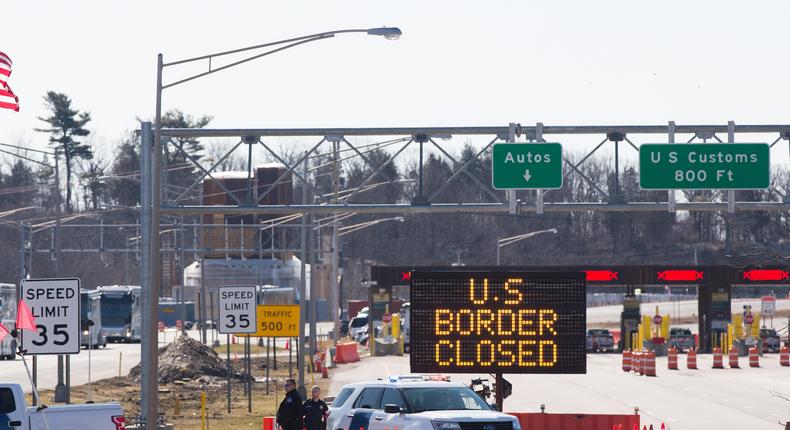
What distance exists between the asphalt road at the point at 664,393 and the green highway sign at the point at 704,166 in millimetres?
5443

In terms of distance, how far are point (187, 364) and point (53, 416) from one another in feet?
101

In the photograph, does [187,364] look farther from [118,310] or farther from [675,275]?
[118,310]

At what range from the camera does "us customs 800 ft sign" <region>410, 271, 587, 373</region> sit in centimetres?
2191

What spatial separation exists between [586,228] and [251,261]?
207ft

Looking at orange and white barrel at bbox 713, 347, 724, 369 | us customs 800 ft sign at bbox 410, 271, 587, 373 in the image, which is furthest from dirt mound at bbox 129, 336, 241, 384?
us customs 800 ft sign at bbox 410, 271, 587, 373

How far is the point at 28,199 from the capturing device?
435 ft

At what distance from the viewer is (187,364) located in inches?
1937

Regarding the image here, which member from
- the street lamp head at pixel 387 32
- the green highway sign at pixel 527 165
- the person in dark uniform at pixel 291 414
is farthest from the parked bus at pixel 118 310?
the person in dark uniform at pixel 291 414

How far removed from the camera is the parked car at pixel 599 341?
75.9 metres

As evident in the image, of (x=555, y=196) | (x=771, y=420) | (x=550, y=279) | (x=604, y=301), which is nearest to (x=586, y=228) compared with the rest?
(x=604, y=301)

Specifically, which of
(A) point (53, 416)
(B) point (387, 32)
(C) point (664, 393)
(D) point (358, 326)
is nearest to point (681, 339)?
(D) point (358, 326)

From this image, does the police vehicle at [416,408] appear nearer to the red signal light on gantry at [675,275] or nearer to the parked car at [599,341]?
the red signal light on gantry at [675,275]

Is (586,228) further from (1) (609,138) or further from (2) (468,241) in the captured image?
(1) (609,138)

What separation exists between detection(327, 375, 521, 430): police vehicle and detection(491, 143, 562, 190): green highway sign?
9905 mm
